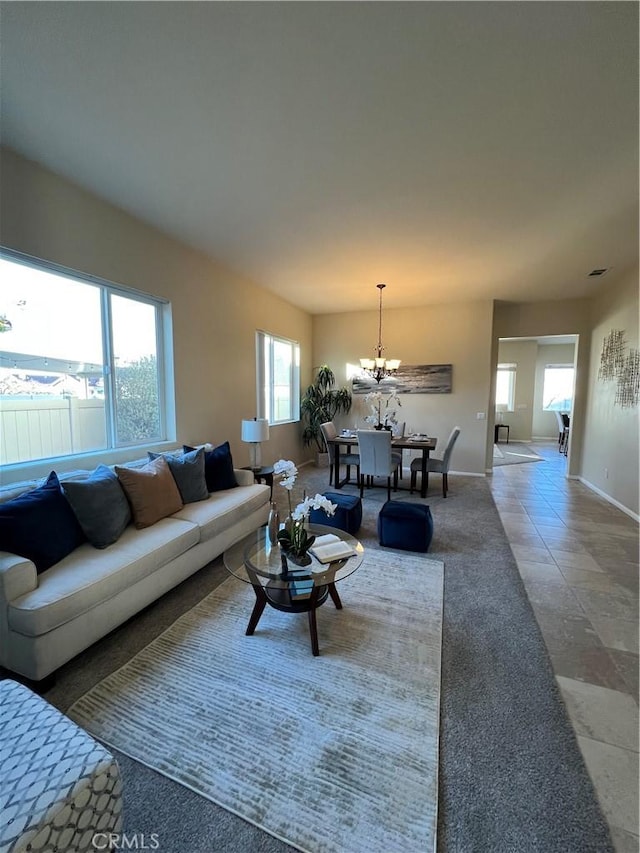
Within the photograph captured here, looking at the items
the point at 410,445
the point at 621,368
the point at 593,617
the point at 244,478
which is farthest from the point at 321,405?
the point at 593,617

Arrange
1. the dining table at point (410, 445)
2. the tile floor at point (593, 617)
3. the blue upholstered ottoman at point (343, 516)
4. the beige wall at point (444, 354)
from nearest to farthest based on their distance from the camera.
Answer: the tile floor at point (593, 617) < the blue upholstered ottoman at point (343, 516) < the dining table at point (410, 445) < the beige wall at point (444, 354)

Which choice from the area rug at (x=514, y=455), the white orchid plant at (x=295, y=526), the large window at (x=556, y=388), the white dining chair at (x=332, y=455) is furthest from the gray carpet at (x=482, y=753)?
the large window at (x=556, y=388)

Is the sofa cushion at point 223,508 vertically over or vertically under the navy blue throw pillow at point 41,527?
under

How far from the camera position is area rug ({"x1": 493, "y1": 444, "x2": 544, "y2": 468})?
7.66 metres

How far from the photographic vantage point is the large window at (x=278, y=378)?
571cm

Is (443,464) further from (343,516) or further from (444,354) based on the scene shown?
(444,354)

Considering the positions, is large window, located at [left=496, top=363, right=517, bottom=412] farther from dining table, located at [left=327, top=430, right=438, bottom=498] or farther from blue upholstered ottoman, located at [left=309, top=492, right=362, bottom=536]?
blue upholstered ottoman, located at [left=309, top=492, right=362, bottom=536]

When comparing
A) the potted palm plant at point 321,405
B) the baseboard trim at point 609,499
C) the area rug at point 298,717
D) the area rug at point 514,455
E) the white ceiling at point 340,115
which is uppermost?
the white ceiling at point 340,115

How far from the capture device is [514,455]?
8.38 meters

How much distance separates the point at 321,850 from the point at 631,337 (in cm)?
570

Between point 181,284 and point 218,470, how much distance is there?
2115mm

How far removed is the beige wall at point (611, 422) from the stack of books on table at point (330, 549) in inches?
157

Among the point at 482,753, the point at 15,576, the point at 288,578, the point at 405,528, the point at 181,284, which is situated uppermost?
the point at 181,284

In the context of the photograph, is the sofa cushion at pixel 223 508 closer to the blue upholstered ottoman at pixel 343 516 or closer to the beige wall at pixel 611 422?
the blue upholstered ottoman at pixel 343 516
